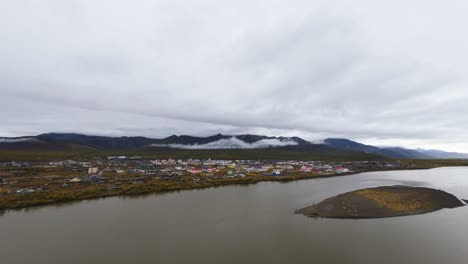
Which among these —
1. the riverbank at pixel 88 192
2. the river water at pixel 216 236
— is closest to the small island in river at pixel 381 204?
the river water at pixel 216 236

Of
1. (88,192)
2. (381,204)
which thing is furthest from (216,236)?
(88,192)

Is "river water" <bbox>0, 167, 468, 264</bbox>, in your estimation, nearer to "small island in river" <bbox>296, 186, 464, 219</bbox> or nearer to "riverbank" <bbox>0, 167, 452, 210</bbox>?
"small island in river" <bbox>296, 186, 464, 219</bbox>

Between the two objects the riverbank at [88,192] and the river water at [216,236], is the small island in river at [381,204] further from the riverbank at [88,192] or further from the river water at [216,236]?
the riverbank at [88,192]

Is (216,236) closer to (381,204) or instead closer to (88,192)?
(381,204)

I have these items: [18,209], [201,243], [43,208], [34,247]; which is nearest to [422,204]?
[201,243]

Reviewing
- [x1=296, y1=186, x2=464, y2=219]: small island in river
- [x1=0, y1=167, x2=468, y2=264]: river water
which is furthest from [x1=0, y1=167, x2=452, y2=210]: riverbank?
[x1=296, y1=186, x2=464, y2=219]: small island in river
